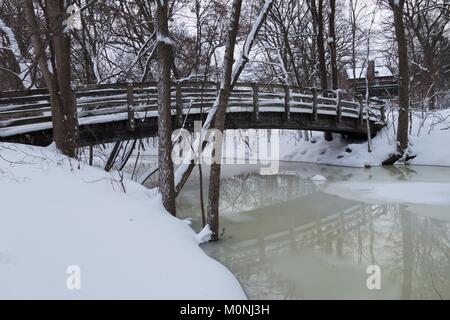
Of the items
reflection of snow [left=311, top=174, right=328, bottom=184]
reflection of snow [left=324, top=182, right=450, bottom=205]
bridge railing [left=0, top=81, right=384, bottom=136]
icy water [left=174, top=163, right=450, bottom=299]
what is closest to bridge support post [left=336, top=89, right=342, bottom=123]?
reflection of snow [left=311, top=174, right=328, bottom=184]

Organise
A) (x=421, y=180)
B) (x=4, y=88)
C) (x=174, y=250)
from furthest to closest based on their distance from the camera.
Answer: (x=4, y=88)
(x=421, y=180)
(x=174, y=250)

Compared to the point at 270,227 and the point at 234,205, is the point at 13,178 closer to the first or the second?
the point at 270,227

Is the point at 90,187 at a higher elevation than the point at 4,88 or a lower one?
lower

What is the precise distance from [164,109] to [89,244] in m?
3.46

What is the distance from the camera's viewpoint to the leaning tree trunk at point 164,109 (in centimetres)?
Answer: 748

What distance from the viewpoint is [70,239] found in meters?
4.71

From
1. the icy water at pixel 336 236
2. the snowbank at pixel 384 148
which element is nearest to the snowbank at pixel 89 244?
the icy water at pixel 336 236

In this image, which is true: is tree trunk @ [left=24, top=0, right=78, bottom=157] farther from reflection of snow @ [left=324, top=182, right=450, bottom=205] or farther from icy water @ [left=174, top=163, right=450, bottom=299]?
reflection of snow @ [left=324, top=182, right=450, bottom=205]

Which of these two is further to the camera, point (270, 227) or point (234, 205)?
point (234, 205)

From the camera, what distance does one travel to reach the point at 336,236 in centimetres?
823

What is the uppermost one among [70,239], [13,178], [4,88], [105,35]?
[105,35]

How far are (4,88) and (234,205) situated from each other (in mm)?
13575

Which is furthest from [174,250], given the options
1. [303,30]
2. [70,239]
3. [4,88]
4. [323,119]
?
[303,30]
